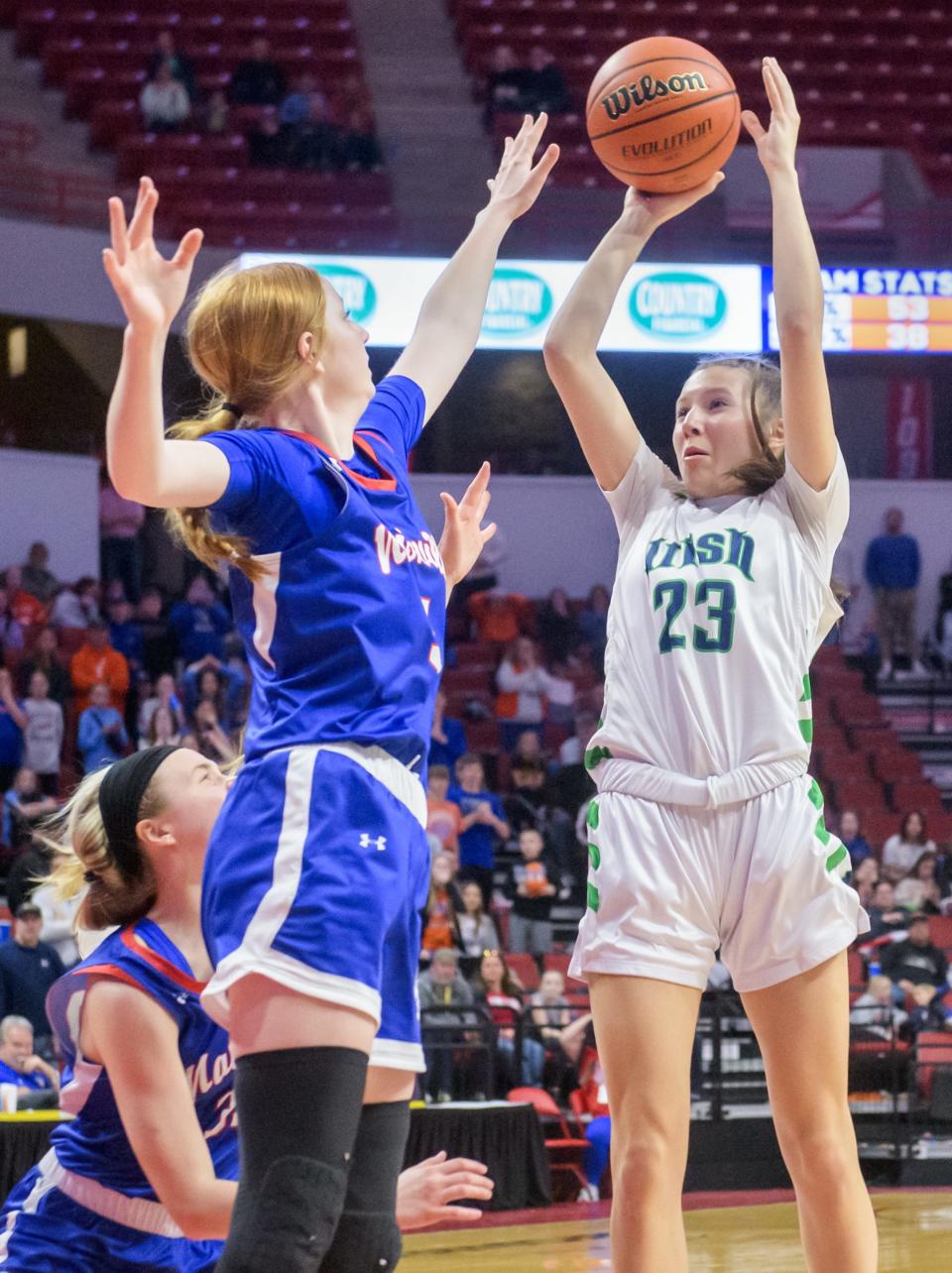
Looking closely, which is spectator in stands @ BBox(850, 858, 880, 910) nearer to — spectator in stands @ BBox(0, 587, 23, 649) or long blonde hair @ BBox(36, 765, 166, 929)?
spectator in stands @ BBox(0, 587, 23, 649)

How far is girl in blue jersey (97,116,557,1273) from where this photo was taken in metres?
2.26

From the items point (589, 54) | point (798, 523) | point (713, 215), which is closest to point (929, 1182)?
point (798, 523)

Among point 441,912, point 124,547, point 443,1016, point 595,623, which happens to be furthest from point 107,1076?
point 124,547

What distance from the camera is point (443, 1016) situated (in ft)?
32.3

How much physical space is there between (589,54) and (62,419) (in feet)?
25.2

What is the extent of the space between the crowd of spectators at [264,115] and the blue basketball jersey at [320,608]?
688 inches

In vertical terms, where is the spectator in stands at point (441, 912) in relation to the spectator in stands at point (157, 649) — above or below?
below

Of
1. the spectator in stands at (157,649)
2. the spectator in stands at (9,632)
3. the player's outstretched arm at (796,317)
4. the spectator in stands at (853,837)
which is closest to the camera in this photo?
the player's outstretched arm at (796,317)

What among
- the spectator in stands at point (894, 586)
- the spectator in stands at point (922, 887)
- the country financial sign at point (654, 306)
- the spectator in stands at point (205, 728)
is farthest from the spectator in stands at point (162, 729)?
the spectator in stands at point (894, 586)

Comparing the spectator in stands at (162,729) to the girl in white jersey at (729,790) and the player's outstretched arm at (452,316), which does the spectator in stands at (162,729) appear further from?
the player's outstretched arm at (452,316)

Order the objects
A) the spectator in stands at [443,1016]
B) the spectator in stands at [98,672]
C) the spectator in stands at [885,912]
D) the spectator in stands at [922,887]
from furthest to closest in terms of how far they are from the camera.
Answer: the spectator in stands at [98,672] < the spectator in stands at [922,887] < the spectator in stands at [885,912] < the spectator in stands at [443,1016]

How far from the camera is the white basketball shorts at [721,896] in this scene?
3.33 metres

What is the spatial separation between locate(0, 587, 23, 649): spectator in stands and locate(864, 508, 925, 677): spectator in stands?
8.91m

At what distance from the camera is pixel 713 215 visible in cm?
1952
